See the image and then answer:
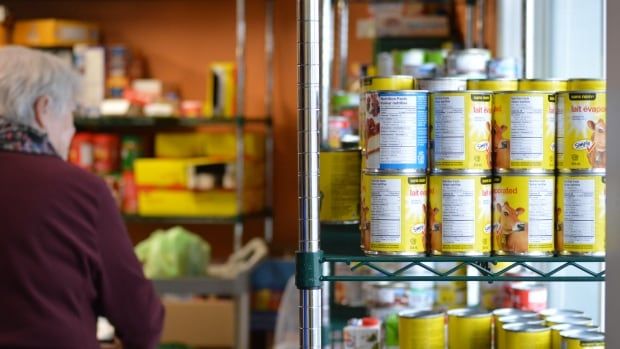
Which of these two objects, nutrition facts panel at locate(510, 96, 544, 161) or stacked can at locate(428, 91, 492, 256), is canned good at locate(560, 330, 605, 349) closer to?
stacked can at locate(428, 91, 492, 256)

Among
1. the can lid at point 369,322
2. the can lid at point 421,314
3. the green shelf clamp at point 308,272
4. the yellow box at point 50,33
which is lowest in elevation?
the can lid at point 369,322

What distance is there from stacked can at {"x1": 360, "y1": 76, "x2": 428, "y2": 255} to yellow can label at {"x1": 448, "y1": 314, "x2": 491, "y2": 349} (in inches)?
10.3

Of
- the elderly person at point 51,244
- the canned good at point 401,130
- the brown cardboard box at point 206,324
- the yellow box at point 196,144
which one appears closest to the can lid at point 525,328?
the canned good at point 401,130

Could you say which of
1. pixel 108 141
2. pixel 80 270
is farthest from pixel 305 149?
pixel 108 141

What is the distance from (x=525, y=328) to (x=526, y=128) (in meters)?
0.41

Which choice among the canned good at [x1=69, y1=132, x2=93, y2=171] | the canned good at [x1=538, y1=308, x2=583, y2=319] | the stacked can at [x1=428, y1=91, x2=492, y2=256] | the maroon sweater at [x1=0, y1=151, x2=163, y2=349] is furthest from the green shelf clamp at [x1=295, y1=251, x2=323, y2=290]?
the canned good at [x1=69, y1=132, x2=93, y2=171]

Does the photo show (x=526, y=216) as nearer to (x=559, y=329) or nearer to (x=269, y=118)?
(x=559, y=329)

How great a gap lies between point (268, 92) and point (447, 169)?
5.11 metres

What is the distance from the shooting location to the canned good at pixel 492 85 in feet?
7.54

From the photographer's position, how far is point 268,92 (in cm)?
715

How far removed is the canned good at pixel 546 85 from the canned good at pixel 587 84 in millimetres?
63

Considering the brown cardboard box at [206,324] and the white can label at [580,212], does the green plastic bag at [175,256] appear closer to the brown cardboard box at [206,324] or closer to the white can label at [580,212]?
the brown cardboard box at [206,324]

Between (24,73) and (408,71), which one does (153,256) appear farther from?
(24,73)

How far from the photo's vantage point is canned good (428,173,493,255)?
6.80 ft
